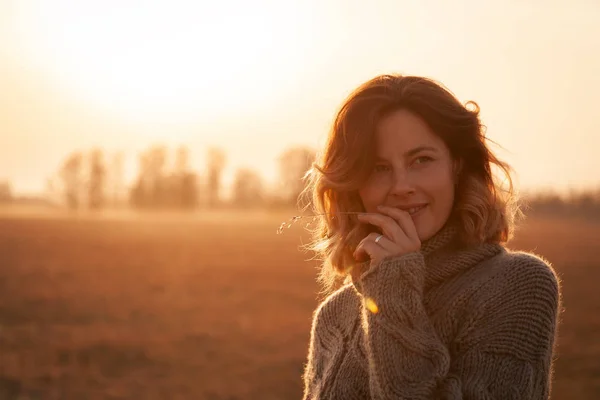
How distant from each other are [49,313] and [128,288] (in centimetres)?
465

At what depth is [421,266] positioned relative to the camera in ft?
8.23

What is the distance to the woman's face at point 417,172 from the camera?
2.60m

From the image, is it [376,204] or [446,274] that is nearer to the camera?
[446,274]

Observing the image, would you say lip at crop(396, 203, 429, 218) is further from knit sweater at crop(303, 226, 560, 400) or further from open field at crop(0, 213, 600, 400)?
open field at crop(0, 213, 600, 400)

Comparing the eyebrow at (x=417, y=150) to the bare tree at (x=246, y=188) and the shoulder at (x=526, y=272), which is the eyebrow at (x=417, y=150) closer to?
the shoulder at (x=526, y=272)

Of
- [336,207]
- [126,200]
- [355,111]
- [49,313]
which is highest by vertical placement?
[355,111]

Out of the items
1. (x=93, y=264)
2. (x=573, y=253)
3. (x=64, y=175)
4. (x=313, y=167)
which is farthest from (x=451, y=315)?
(x=64, y=175)

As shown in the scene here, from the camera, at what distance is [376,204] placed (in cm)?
276

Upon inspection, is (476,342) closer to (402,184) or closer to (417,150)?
(402,184)

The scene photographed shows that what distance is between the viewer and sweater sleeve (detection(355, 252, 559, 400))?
2.28 metres

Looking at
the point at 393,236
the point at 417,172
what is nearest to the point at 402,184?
the point at 417,172

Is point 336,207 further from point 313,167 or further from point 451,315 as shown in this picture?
point 451,315

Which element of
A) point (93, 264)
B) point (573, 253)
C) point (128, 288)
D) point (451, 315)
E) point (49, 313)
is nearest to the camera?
point (451, 315)

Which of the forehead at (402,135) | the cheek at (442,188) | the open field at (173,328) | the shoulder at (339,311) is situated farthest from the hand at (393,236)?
the open field at (173,328)
